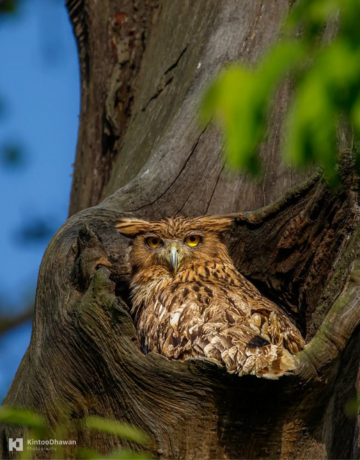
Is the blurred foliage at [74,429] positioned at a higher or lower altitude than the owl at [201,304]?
lower

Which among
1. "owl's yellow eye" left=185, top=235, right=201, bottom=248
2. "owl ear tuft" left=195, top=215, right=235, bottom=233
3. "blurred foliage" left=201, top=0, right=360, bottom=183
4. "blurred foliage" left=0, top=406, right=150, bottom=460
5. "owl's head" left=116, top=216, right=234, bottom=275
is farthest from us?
"owl's yellow eye" left=185, top=235, right=201, bottom=248

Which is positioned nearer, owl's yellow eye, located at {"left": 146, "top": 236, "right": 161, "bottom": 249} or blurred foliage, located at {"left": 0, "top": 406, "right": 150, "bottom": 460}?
blurred foliage, located at {"left": 0, "top": 406, "right": 150, "bottom": 460}

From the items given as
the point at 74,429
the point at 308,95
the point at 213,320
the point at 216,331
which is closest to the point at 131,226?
the point at 213,320

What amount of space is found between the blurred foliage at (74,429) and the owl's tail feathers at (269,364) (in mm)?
561

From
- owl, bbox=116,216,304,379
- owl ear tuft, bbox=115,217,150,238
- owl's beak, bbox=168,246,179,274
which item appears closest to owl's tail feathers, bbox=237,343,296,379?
owl, bbox=116,216,304,379

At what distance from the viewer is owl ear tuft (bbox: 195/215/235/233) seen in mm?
4883

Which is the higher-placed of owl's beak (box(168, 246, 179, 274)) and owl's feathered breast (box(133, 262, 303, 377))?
owl's beak (box(168, 246, 179, 274))

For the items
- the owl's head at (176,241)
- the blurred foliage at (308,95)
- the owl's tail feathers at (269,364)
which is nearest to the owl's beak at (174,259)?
the owl's head at (176,241)

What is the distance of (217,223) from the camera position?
5023 millimetres

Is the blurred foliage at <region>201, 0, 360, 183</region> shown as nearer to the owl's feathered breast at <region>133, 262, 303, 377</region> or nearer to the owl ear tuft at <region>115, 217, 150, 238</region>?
the owl's feathered breast at <region>133, 262, 303, 377</region>

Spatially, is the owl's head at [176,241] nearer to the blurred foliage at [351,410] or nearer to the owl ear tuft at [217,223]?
the owl ear tuft at [217,223]

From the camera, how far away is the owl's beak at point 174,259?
5293 millimetres

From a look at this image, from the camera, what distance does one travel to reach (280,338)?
13.6 feet

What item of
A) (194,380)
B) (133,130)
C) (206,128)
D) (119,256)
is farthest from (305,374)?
(133,130)
